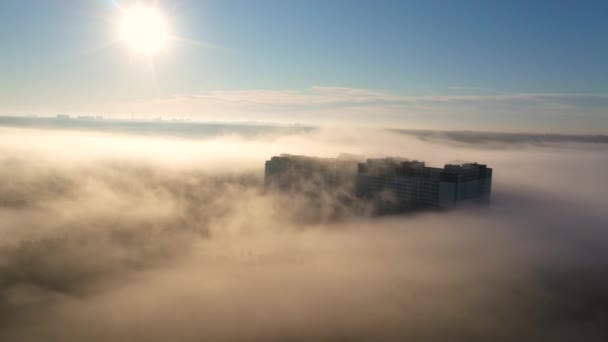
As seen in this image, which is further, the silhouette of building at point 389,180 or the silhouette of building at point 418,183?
the silhouette of building at point 389,180

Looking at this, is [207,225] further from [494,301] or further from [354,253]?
[494,301]

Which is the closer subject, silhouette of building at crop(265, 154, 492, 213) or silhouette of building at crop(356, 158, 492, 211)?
silhouette of building at crop(356, 158, 492, 211)

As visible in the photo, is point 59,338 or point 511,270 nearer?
point 59,338

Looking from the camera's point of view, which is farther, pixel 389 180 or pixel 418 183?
pixel 389 180

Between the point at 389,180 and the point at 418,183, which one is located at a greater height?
the point at 389,180

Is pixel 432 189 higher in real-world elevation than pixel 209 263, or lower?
higher

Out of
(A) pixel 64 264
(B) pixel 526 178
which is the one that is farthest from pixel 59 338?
(B) pixel 526 178

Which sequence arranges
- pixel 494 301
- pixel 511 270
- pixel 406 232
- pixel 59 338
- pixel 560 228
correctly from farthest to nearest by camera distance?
pixel 560 228
pixel 406 232
pixel 511 270
pixel 494 301
pixel 59 338

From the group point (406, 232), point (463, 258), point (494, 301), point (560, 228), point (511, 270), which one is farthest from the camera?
point (560, 228)
